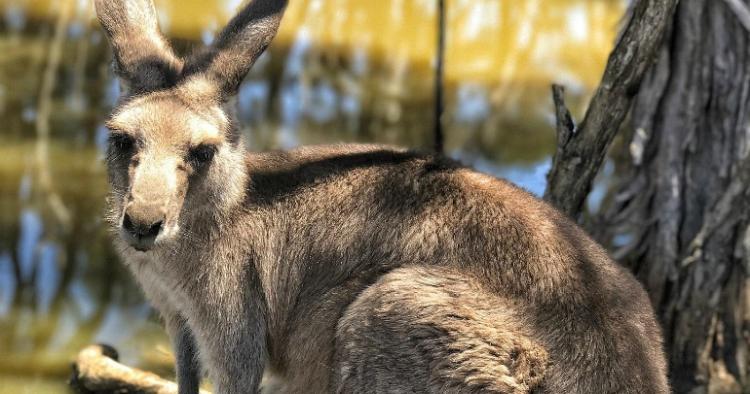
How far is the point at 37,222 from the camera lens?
8555 mm

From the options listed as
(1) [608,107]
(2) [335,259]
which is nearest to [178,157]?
(2) [335,259]

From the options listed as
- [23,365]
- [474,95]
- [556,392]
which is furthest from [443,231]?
[474,95]

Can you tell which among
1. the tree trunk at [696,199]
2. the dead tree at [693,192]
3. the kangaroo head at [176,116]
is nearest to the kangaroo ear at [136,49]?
the kangaroo head at [176,116]

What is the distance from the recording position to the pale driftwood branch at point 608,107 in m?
6.39

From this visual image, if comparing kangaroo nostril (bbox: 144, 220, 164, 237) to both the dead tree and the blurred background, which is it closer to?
the blurred background

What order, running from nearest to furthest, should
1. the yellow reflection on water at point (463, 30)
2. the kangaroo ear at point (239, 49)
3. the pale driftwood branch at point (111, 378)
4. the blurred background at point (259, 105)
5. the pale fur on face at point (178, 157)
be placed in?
1. the pale fur on face at point (178, 157)
2. the kangaroo ear at point (239, 49)
3. the pale driftwood branch at point (111, 378)
4. the blurred background at point (259, 105)
5. the yellow reflection on water at point (463, 30)

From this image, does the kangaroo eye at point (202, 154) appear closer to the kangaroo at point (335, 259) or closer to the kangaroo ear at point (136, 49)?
the kangaroo at point (335, 259)

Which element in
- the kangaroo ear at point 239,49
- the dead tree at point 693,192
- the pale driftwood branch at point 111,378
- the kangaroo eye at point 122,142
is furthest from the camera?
the dead tree at point 693,192

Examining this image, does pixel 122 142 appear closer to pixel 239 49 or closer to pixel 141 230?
pixel 141 230

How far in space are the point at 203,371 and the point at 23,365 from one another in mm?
1746

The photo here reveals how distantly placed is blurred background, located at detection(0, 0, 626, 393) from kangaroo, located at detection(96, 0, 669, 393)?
29.6 inches

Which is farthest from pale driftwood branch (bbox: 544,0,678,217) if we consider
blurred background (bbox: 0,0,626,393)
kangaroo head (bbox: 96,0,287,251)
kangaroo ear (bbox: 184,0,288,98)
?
kangaroo head (bbox: 96,0,287,251)

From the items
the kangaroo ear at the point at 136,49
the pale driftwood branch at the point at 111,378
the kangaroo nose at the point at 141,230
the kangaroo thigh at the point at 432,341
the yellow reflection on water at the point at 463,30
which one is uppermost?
the yellow reflection on water at the point at 463,30

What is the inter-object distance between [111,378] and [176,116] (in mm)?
2267
